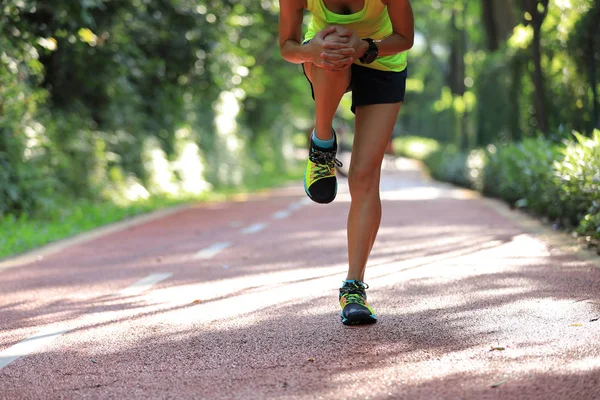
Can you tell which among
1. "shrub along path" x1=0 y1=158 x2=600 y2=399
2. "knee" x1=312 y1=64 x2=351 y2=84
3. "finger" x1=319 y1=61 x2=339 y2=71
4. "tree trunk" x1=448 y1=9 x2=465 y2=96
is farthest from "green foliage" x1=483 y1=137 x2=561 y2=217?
"tree trunk" x1=448 y1=9 x2=465 y2=96

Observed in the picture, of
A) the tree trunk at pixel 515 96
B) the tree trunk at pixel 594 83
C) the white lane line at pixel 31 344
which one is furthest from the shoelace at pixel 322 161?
the tree trunk at pixel 515 96

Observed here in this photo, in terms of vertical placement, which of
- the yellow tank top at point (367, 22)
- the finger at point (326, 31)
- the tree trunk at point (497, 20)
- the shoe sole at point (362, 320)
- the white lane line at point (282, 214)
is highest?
the tree trunk at point (497, 20)

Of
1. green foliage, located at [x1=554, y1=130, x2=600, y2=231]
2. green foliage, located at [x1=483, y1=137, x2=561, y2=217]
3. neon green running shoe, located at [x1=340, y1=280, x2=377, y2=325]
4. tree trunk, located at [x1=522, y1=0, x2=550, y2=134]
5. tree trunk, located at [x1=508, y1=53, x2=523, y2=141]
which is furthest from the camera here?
tree trunk, located at [x1=508, y1=53, x2=523, y2=141]

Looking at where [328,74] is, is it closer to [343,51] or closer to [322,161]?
[343,51]

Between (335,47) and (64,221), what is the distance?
34.1ft

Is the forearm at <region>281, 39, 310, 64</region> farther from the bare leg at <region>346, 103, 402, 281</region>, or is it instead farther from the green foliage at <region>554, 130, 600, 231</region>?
the green foliage at <region>554, 130, 600, 231</region>

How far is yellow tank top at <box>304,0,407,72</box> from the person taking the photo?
192 inches

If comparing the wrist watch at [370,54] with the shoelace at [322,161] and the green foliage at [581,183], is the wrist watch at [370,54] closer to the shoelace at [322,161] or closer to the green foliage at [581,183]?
the shoelace at [322,161]

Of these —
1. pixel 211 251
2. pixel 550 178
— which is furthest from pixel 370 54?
pixel 550 178

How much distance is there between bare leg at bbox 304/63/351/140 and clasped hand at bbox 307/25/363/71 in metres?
0.17

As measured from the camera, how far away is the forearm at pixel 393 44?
482 centimetres

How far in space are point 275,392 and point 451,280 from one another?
299cm

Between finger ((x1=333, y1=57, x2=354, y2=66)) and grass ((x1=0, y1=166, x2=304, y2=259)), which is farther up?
finger ((x1=333, y1=57, x2=354, y2=66))

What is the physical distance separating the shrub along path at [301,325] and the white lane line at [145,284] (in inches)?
0.6
